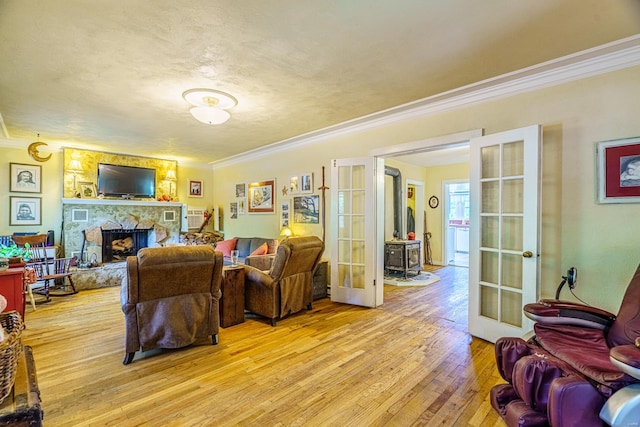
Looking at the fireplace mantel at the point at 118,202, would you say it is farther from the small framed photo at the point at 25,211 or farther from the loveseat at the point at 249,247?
the loveseat at the point at 249,247

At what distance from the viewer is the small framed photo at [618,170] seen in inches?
92.8

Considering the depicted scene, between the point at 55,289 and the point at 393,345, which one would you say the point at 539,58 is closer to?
the point at 393,345

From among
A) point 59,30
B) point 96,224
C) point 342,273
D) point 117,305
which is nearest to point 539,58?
point 342,273

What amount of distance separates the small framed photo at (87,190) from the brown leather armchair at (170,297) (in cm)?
438

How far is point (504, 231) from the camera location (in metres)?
2.94

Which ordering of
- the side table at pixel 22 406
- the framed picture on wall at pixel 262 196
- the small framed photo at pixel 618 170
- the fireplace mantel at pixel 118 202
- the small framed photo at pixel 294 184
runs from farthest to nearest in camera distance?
the framed picture on wall at pixel 262 196, the fireplace mantel at pixel 118 202, the small framed photo at pixel 294 184, the small framed photo at pixel 618 170, the side table at pixel 22 406

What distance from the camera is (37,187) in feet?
18.1

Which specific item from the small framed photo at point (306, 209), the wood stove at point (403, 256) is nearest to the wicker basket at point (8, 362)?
the small framed photo at point (306, 209)

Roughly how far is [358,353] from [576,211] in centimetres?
233

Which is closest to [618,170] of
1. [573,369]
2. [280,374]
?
[573,369]

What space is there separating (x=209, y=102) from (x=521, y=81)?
317cm

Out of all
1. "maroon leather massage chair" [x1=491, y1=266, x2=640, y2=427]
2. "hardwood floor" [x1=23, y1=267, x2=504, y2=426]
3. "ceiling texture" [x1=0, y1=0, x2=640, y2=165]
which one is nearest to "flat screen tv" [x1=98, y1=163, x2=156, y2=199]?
"ceiling texture" [x1=0, y1=0, x2=640, y2=165]

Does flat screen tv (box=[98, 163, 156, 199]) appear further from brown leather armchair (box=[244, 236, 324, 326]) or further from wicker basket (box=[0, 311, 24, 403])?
wicker basket (box=[0, 311, 24, 403])

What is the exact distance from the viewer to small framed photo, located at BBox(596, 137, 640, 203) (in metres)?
2.36
